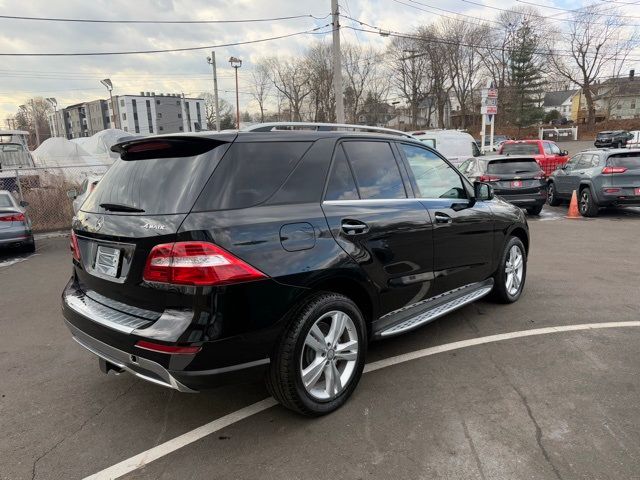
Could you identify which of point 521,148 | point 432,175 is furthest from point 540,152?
point 432,175

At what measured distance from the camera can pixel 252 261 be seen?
99.7 inches

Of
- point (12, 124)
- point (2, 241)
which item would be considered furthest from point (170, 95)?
point (2, 241)

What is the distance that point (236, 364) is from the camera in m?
2.53

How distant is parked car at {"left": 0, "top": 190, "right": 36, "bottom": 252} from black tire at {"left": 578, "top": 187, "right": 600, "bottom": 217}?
12.6 meters

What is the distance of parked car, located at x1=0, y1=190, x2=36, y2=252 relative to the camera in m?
8.76

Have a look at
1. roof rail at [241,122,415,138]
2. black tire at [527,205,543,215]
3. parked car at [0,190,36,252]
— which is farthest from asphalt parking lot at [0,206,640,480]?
black tire at [527,205,543,215]

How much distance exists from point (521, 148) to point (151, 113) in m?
102

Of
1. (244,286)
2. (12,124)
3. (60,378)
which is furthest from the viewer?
(12,124)

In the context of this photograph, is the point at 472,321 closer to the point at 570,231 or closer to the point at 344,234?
the point at 344,234

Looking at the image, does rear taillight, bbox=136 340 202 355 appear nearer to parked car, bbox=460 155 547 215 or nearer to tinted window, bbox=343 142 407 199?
tinted window, bbox=343 142 407 199

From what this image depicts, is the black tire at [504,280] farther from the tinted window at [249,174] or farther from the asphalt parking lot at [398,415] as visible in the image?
the tinted window at [249,174]

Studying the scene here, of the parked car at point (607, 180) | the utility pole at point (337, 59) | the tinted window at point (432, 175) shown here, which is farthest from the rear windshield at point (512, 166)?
the tinted window at point (432, 175)

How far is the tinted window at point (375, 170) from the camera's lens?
11.1ft

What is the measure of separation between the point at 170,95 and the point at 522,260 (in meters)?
117
